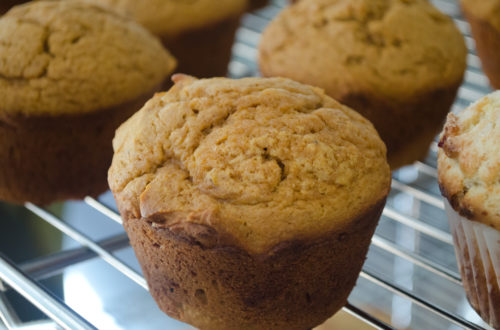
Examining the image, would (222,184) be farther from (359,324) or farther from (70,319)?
(359,324)

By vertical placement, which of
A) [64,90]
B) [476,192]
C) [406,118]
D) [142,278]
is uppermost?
[64,90]

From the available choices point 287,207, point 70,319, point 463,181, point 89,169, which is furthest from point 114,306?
point 463,181

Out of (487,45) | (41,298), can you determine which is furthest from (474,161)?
(487,45)

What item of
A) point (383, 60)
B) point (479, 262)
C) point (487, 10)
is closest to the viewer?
point (479, 262)

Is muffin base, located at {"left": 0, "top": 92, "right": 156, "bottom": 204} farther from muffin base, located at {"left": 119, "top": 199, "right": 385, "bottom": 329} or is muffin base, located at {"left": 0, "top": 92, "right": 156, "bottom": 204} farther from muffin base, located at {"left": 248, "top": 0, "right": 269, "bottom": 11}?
muffin base, located at {"left": 248, "top": 0, "right": 269, "bottom": 11}

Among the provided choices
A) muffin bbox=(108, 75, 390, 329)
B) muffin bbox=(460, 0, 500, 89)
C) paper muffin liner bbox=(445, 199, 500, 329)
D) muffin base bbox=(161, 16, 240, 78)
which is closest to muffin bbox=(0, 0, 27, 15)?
muffin base bbox=(161, 16, 240, 78)

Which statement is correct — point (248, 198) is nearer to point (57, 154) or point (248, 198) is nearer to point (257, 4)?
point (57, 154)
